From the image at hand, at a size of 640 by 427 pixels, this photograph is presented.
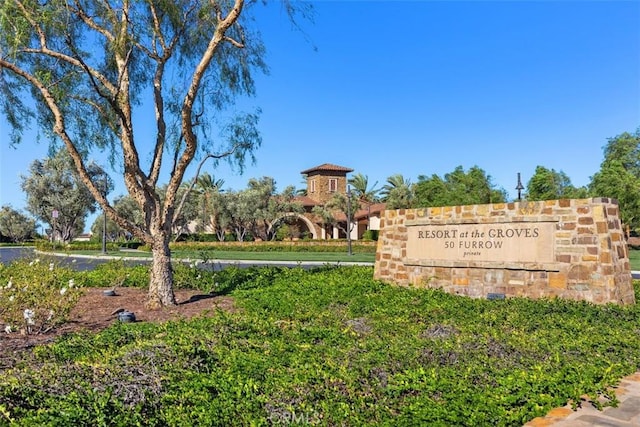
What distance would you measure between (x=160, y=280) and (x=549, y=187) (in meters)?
38.7

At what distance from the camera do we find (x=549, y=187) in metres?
42.5

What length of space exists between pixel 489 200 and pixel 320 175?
23072 mm

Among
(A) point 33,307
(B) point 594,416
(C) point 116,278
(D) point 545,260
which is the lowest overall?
(B) point 594,416

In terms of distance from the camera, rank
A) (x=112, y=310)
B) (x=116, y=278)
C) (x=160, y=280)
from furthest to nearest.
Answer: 1. (x=116, y=278)
2. (x=160, y=280)
3. (x=112, y=310)

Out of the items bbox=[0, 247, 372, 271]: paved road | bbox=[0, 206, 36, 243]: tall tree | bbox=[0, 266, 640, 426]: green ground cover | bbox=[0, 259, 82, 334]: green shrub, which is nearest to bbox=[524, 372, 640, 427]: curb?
bbox=[0, 266, 640, 426]: green ground cover

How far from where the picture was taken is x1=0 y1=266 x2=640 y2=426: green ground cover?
367cm

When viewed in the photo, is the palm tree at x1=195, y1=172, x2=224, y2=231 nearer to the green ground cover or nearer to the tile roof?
the tile roof

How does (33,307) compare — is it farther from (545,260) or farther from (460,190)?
(460,190)

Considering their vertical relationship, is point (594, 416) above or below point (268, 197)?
below

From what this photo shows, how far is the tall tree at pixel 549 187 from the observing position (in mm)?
42125

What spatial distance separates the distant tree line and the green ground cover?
2789 centimetres

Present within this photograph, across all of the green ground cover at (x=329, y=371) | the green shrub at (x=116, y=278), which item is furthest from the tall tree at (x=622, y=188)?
the green ground cover at (x=329, y=371)

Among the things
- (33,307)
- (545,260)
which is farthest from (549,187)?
(33,307)

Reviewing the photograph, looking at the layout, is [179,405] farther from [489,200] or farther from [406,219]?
[489,200]
